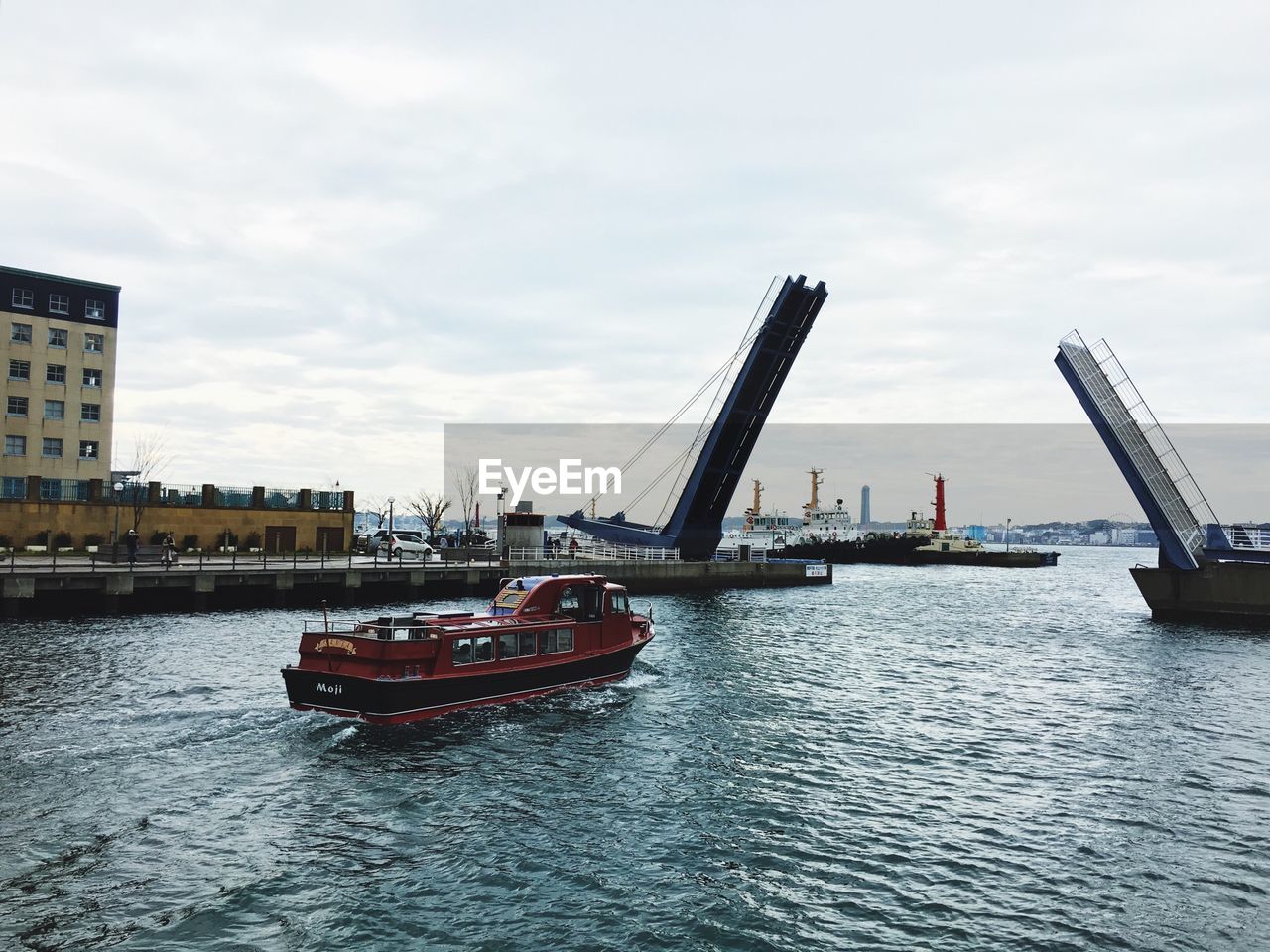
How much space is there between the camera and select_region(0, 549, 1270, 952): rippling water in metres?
10.2

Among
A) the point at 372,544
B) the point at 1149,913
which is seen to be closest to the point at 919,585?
the point at 372,544

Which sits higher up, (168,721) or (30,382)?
(30,382)

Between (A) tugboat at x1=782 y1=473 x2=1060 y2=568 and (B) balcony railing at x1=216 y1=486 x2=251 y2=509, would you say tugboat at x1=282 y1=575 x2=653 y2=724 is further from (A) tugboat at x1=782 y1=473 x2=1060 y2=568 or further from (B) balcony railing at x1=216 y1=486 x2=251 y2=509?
(A) tugboat at x1=782 y1=473 x2=1060 y2=568

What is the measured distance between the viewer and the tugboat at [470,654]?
1833 centimetres

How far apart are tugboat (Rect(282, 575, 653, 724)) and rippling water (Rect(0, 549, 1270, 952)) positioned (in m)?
0.59

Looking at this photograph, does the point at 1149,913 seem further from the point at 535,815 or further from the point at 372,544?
the point at 372,544

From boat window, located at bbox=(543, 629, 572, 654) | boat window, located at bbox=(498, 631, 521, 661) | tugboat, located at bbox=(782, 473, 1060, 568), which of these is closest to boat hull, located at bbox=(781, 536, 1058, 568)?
tugboat, located at bbox=(782, 473, 1060, 568)

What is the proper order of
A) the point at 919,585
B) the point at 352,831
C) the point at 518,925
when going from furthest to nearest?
the point at 919,585 < the point at 352,831 < the point at 518,925

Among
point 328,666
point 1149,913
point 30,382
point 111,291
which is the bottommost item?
point 1149,913

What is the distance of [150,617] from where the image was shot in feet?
108

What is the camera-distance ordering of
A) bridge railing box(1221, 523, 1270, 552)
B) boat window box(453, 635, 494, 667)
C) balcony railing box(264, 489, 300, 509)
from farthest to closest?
balcony railing box(264, 489, 300, 509) < bridge railing box(1221, 523, 1270, 552) < boat window box(453, 635, 494, 667)

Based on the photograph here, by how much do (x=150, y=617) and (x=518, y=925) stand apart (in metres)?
29.2

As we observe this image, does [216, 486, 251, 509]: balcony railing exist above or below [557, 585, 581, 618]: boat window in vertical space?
above

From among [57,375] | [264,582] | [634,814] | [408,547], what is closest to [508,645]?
[634,814]
